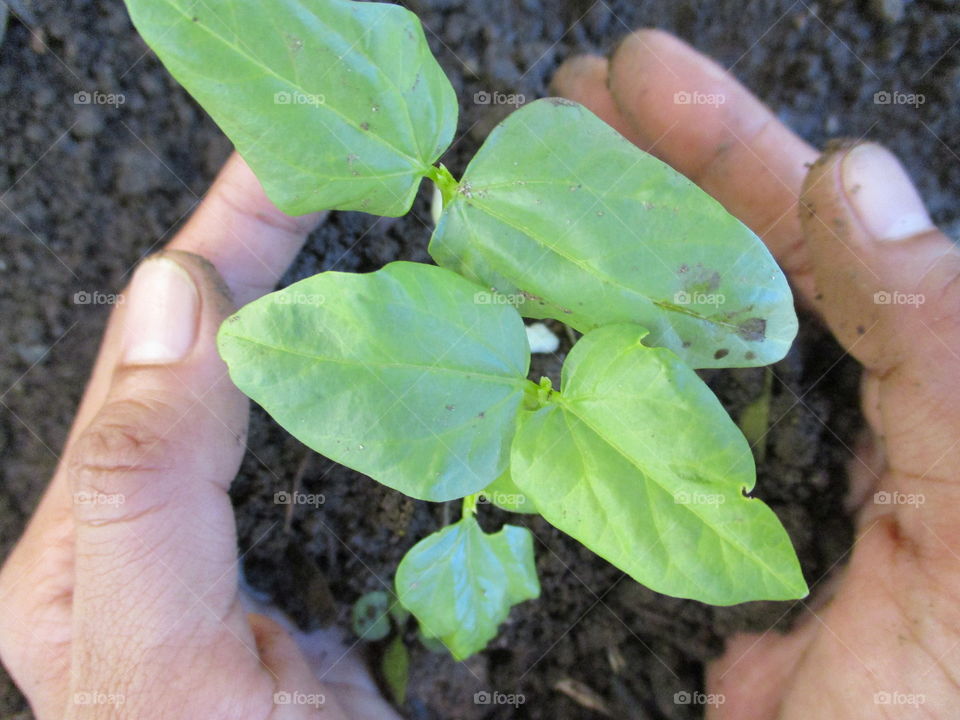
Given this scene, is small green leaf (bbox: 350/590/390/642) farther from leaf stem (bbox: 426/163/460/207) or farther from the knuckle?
leaf stem (bbox: 426/163/460/207)

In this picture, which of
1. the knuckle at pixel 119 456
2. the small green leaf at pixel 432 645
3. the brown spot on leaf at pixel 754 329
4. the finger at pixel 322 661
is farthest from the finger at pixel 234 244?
the brown spot on leaf at pixel 754 329

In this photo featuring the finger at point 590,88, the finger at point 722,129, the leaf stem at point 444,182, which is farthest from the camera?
the finger at point 590,88

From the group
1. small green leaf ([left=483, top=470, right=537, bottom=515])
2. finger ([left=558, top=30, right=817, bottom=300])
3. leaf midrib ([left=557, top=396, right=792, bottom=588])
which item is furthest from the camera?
finger ([left=558, top=30, right=817, bottom=300])

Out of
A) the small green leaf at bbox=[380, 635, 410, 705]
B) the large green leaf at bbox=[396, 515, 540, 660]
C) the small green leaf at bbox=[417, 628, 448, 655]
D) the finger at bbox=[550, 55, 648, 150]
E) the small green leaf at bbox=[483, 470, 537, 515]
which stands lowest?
the small green leaf at bbox=[380, 635, 410, 705]

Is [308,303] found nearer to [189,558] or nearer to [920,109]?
[189,558]

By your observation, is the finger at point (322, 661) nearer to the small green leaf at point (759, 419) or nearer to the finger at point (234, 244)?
the finger at point (234, 244)

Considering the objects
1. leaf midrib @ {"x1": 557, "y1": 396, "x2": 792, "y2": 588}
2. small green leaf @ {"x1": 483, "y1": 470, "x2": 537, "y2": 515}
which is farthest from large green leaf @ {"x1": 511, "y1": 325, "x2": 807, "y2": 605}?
small green leaf @ {"x1": 483, "y1": 470, "x2": 537, "y2": 515}

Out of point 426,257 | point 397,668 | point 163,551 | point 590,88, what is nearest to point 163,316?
point 163,551

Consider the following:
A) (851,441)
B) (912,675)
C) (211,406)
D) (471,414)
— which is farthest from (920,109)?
(211,406)
